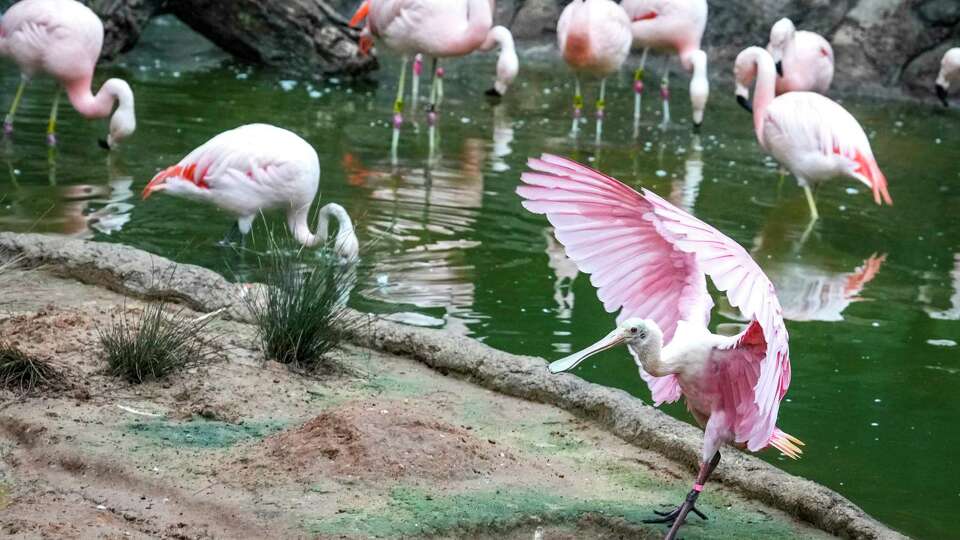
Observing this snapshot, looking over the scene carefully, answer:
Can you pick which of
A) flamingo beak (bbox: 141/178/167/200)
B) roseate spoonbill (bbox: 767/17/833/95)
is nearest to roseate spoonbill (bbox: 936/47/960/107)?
roseate spoonbill (bbox: 767/17/833/95)

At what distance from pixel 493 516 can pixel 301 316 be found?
128cm

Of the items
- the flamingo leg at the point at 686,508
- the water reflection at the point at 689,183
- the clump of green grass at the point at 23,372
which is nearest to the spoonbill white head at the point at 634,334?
the flamingo leg at the point at 686,508

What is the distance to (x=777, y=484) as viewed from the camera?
3.69 metres

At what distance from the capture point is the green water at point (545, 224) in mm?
4886

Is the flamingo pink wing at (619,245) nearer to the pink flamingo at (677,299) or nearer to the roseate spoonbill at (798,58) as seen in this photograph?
the pink flamingo at (677,299)

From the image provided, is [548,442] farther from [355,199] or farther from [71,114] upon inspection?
[71,114]

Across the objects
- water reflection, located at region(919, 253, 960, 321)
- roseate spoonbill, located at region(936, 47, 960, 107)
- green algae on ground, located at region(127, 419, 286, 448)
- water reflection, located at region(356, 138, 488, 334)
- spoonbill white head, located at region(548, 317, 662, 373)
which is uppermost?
spoonbill white head, located at region(548, 317, 662, 373)

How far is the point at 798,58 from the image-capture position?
11508 millimetres

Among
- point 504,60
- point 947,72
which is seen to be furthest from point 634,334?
point 947,72

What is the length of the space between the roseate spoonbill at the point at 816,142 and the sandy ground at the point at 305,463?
4.27m

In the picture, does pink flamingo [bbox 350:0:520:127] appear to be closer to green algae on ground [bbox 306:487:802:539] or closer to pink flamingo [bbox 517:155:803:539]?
pink flamingo [bbox 517:155:803:539]

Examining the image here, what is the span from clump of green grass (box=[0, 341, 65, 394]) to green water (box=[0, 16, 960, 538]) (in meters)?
1.46

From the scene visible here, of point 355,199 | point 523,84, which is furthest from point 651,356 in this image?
point 523,84

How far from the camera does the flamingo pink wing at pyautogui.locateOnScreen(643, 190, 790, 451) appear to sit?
302cm
